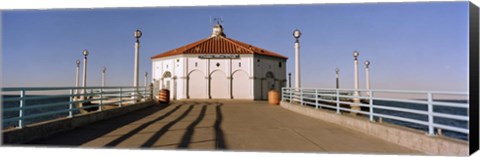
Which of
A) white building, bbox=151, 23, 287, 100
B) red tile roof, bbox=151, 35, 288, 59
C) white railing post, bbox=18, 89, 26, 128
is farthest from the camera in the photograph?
red tile roof, bbox=151, 35, 288, 59

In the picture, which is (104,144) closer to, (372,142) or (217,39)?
(372,142)

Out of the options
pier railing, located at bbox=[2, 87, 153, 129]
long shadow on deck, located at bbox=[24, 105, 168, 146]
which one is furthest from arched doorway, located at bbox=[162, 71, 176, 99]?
long shadow on deck, located at bbox=[24, 105, 168, 146]

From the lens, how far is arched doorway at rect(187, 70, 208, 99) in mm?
26078

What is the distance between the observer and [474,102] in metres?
5.34

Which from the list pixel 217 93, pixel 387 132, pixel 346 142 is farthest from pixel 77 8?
pixel 217 93

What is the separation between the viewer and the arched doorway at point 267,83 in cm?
2759

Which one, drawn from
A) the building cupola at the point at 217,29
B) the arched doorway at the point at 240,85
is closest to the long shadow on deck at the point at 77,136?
the arched doorway at the point at 240,85

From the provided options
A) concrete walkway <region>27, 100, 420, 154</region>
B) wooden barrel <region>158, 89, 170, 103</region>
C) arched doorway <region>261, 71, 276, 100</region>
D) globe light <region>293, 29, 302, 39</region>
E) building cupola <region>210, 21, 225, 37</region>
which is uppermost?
building cupola <region>210, 21, 225, 37</region>

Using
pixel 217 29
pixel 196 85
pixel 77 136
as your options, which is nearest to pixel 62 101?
pixel 77 136

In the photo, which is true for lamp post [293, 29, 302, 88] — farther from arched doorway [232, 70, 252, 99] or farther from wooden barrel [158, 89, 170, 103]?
arched doorway [232, 70, 252, 99]

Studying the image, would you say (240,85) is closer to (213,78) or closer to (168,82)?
(213,78)

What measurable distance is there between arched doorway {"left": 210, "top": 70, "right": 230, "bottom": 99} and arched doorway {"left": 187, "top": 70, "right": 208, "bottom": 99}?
61 cm

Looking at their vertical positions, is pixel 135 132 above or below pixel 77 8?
below

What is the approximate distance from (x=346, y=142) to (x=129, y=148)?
146 inches
